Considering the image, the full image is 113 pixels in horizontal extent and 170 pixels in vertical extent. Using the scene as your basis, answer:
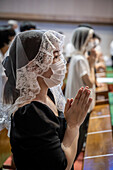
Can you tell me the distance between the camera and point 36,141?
1354mm

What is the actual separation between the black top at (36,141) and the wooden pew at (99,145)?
513 millimetres

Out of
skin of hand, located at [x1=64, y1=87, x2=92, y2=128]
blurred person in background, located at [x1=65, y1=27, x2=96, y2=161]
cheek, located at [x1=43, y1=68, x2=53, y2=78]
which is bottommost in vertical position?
blurred person in background, located at [x1=65, y1=27, x2=96, y2=161]

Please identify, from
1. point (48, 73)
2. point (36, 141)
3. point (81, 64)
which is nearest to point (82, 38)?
point (81, 64)

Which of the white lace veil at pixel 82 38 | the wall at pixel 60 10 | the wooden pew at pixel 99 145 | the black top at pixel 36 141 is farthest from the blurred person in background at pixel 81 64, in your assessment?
the wall at pixel 60 10

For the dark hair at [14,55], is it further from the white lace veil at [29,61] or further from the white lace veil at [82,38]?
the white lace veil at [82,38]

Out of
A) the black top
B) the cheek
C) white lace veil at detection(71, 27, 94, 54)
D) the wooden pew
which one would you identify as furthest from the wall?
the black top

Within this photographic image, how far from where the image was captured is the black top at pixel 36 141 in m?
1.35

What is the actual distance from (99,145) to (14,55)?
129 cm

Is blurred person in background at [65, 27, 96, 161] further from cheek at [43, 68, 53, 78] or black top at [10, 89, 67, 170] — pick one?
black top at [10, 89, 67, 170]

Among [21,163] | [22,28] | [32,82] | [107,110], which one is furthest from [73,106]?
[22,28]

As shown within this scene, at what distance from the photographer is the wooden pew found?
1.84 m

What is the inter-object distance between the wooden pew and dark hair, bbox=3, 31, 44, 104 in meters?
0.81

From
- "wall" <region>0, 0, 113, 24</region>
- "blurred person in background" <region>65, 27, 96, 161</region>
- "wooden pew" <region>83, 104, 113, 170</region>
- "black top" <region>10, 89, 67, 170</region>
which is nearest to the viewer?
"black top" <region>10, 89, 67, 170</region>

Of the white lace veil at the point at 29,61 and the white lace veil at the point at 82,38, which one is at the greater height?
the white lace veil at the point at 29,61
